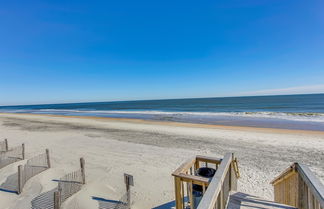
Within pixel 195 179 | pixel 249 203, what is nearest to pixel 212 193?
pixel 195 179

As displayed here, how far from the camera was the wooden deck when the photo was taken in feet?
9.36

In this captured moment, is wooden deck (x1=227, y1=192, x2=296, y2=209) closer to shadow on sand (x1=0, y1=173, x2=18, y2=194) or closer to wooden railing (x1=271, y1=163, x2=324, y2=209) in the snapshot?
wooden railing (x1=271, y1=163, x2=324, y2=209)

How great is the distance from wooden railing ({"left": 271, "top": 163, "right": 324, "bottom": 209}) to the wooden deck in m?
0.32

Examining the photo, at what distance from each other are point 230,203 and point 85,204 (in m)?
3.83

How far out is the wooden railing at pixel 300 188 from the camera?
1.87 m

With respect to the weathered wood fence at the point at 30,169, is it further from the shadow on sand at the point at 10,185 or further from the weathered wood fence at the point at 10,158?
the weathered wood fence at the point at 10,158

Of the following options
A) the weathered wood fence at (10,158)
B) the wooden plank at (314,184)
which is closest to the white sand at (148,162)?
the weathered wood fence at (10,158)

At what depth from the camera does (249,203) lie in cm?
296

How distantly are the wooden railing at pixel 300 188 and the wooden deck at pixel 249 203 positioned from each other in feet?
1.07

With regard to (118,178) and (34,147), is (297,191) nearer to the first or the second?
(118,178)

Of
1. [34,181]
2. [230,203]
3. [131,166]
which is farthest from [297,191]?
[34,181]

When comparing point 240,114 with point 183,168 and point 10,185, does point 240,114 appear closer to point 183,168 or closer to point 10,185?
point 183,168

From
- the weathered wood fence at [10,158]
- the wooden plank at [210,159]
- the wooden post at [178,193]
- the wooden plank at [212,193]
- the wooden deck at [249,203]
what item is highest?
the wooden plank at [212,193]

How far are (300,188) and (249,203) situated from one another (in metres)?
0.95
